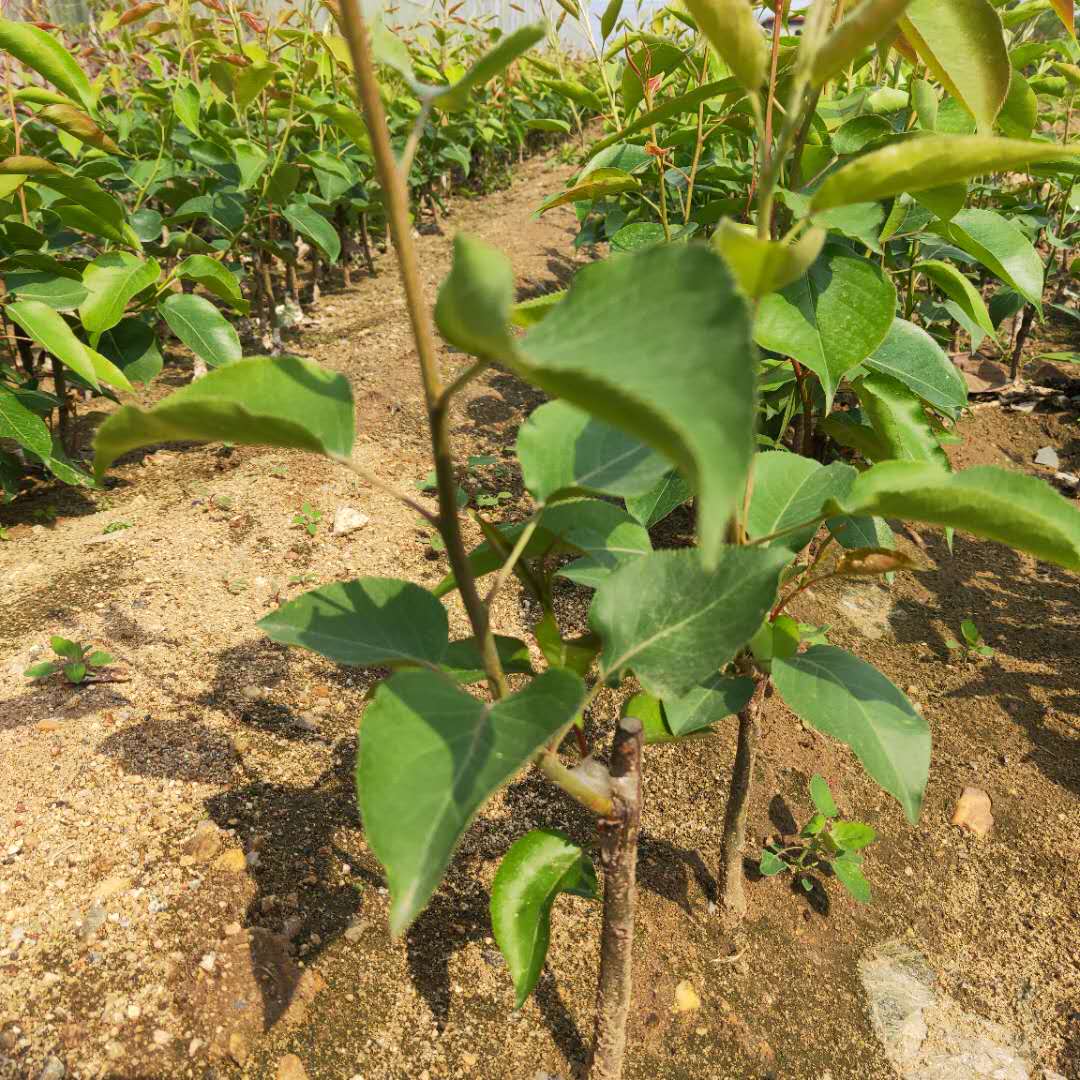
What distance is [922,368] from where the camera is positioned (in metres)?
1.35

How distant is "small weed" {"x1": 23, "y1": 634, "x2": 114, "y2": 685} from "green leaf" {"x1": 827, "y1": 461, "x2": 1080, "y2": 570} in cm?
145

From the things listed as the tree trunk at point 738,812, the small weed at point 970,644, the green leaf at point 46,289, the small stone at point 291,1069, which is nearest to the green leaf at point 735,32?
the tree trunk at point 738,812

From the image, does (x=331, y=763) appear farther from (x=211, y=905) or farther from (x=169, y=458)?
(x=169, y=458)

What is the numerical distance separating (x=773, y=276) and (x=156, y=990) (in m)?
1.15

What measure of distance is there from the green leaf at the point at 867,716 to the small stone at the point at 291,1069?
0.79m

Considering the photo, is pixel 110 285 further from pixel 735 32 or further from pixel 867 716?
pixel 867 716

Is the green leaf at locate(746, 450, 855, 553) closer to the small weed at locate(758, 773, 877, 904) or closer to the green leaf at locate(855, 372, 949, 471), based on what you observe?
the green leaf at locate(855, 372, 949, 471)

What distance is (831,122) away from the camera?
5.10 feet

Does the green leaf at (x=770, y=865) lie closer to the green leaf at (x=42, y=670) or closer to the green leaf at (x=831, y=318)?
the green leaf at (x=831, y=318)

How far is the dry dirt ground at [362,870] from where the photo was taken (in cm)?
105

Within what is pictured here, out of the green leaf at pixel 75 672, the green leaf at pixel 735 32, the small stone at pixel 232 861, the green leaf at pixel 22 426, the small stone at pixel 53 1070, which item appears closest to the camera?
the green leaf at pixel 735 32

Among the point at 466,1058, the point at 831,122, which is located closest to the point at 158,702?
the point at 466,1058

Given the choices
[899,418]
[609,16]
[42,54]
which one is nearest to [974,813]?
[899,418]

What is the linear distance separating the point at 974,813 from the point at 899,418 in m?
0.78
